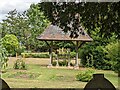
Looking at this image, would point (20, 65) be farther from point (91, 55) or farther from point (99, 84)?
point (99, 84)

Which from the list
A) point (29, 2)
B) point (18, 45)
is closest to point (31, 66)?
point (18, 45)

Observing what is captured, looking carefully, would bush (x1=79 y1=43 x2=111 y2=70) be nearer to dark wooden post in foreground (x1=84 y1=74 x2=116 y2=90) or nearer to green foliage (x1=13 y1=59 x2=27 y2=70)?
green foliage (x1=13 y1=59 x2=27 y2=70)

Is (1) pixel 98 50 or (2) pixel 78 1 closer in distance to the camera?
(2) pixel 78 1

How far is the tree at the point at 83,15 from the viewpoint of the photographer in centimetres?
A: 122

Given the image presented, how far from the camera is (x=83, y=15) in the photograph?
1.25m

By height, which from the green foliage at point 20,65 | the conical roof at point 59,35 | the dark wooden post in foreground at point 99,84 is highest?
the conical roof at point 59,35

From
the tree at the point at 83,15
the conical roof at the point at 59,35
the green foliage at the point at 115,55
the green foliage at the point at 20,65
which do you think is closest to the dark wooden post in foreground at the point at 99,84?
the tree at the point at 83,15

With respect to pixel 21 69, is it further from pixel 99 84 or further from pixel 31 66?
pixel 99 84

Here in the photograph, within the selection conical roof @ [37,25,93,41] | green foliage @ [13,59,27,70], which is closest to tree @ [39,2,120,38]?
conical roof @ [37,25,93,41]

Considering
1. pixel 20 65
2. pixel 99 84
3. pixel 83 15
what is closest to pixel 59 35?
pixel 20 65

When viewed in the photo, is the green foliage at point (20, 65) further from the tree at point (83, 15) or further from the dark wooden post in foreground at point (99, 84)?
the dark wooden post in foreground at point (99, 84)

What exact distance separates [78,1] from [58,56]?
2968 mm

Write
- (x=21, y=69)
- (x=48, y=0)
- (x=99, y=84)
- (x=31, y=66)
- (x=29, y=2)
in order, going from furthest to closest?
(x=21, y=69), (x=31, y=66), (x=29, y=2), (x=48, y=0), (x=99, y=84)

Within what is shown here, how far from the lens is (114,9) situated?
4.09 feet
